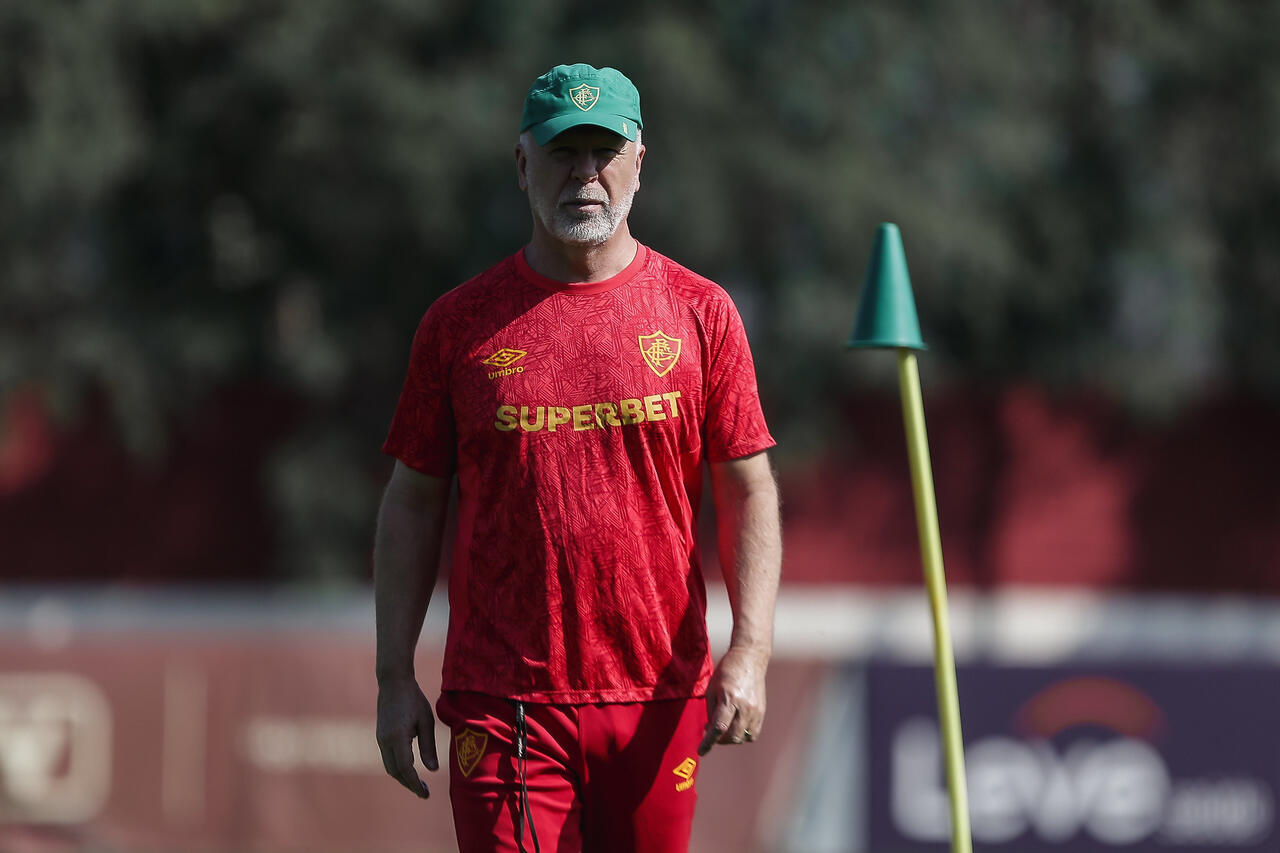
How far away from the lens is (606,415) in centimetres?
356

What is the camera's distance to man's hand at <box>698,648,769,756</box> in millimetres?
3518

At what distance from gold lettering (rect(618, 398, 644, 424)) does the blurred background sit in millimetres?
7503

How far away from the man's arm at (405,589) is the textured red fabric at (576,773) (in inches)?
3.7

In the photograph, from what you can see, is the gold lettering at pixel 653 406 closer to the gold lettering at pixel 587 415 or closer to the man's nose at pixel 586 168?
the gold lettering at pixel 587 415

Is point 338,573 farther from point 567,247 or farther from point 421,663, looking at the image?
point 567,247

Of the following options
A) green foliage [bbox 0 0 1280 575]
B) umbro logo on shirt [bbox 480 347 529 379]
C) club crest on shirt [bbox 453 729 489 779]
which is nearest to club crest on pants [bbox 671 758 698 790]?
club crest on shirt [bbox 453 729 489 779]

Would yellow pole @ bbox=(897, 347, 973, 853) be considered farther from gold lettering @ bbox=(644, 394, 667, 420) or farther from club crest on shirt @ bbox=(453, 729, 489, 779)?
club crest on shirt @ bbox=(453, 729, 489, 779)

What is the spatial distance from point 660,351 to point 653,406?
12 cm

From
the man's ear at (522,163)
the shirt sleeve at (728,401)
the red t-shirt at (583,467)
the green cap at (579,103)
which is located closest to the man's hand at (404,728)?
the red t-shirt at (583,467)

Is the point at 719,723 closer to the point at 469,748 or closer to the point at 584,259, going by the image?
the point at 469,748

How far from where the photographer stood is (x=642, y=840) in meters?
3.63

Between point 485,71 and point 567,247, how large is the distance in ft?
34.1

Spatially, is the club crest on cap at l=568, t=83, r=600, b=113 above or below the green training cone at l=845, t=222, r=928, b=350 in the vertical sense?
above

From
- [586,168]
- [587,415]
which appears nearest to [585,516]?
[587,415]
